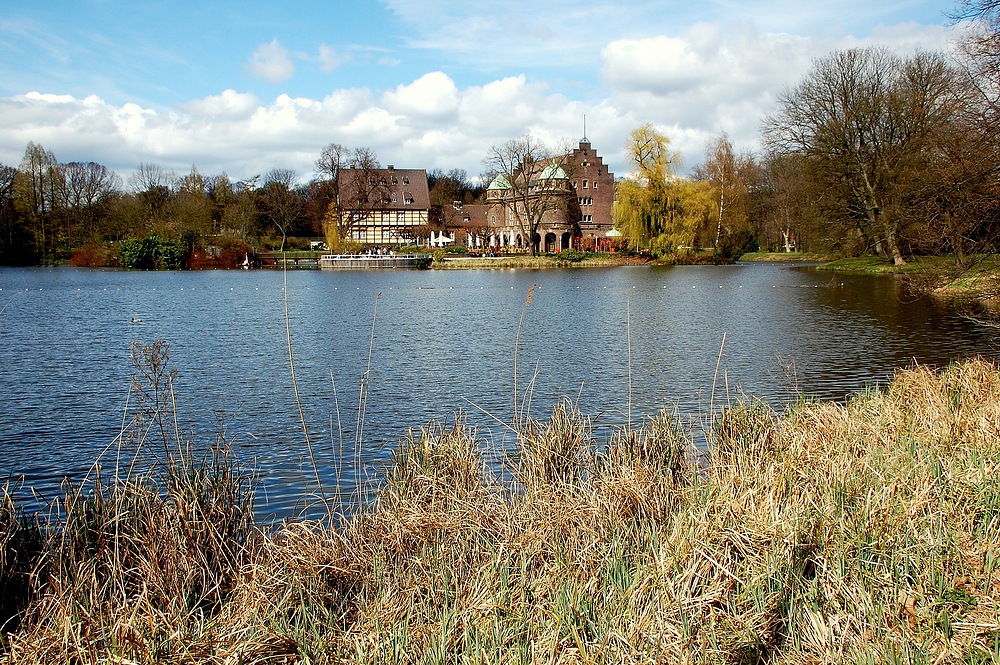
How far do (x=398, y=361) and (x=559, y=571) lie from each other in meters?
10.8

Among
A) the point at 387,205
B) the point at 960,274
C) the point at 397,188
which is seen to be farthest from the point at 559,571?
the point at 397,188

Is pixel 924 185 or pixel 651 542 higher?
pixel 924 185

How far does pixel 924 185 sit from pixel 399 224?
75817 millimetres

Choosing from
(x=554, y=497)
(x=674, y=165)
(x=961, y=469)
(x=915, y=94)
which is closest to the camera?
(x=961, y=469)

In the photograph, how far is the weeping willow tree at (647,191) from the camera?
60.0 metres

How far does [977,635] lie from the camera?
3459 millimetres

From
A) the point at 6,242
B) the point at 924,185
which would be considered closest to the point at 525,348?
the point at 924,185

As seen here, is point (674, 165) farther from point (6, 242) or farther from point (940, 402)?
point (940, 402)

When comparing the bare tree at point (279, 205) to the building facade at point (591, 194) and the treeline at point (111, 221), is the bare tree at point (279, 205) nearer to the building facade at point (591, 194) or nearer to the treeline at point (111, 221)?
the treeline at point (111, 221)

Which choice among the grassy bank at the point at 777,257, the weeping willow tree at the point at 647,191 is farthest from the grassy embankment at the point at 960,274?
the grassy bank at the point at 777,257

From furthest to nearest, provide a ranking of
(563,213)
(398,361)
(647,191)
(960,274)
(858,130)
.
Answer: (563,213)
(647,191)
(858,130)
(398,361)
(960,274)

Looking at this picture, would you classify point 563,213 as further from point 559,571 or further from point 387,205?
point 559,571

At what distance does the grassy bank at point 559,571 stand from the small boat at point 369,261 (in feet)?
191

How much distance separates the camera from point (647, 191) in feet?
196
